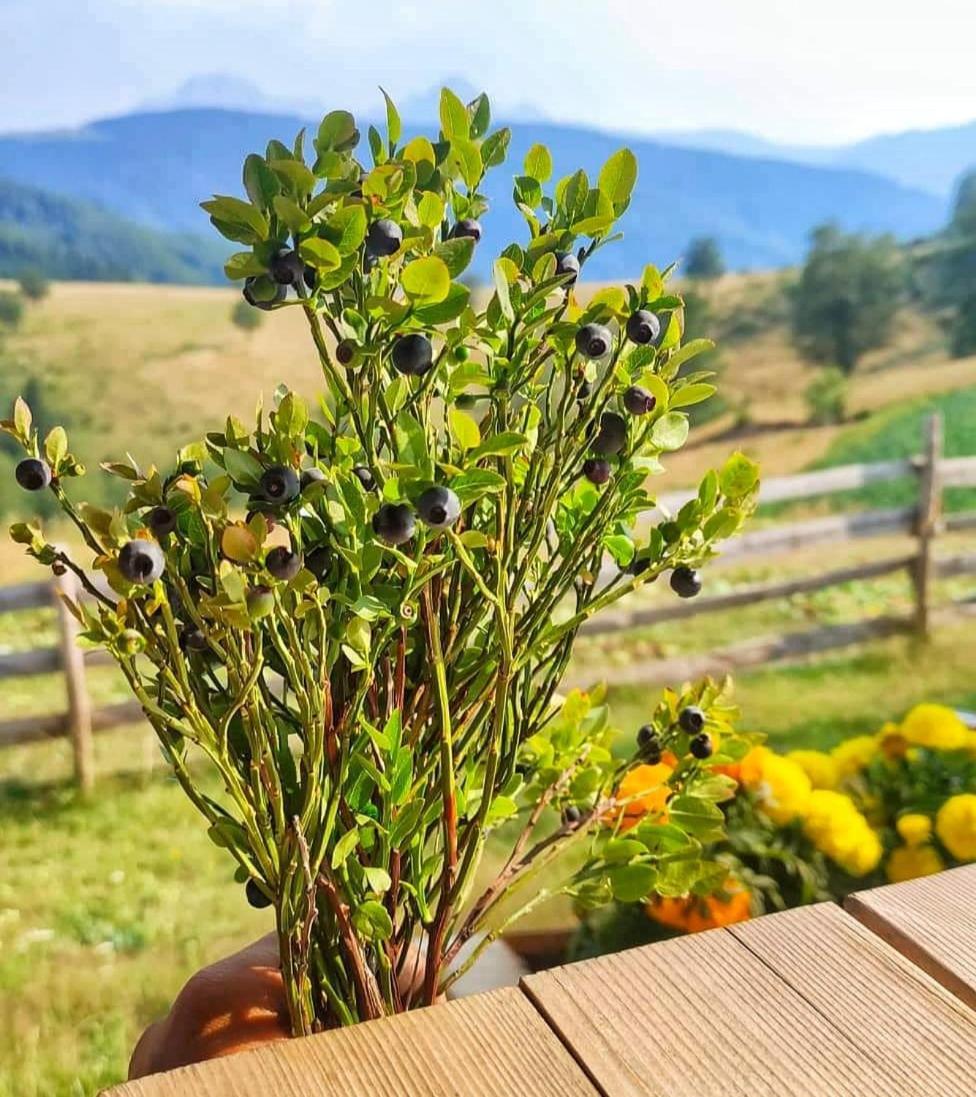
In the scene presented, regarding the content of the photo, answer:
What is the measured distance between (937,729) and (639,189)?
7149 mm

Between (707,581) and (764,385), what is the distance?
410cm

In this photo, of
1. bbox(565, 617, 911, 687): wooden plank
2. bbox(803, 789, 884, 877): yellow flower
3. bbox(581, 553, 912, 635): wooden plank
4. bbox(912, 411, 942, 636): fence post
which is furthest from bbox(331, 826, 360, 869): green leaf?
bbox(912, 411, 942, 636): fence post

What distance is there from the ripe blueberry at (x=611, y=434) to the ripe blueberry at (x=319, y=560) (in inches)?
6.2

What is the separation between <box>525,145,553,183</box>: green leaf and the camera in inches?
22.9

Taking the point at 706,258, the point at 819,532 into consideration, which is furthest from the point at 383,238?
the point at 706,258

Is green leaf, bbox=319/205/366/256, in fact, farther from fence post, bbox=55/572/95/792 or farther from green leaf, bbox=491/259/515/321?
fence post, bbox=55/572/95/792

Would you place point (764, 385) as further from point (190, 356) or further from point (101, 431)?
point (101, 431)

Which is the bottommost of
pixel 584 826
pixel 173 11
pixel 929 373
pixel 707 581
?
pixel 707 581

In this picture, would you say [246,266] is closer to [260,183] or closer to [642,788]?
[260,183]

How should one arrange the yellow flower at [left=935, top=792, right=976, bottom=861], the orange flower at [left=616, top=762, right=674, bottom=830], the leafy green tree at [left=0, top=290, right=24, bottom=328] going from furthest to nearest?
the leafy green tree at [left=0, top=290, right=24, bottom=328], the yellow flower at [left=935, top=792, right=976, bottom=861], the orange flower at [left=616, top=762, right=674, bottom=830]

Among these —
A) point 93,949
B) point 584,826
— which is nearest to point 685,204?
point 93,949

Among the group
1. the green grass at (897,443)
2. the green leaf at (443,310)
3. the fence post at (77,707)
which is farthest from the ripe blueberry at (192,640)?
the green grass at (897,443)

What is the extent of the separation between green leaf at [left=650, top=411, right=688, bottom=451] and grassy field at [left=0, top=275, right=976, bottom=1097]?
1563mm

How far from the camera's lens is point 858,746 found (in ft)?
5.10
